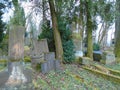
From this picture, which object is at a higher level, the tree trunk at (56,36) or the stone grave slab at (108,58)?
the tree trunk at (56,36)

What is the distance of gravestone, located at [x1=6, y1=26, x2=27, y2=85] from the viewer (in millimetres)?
5570

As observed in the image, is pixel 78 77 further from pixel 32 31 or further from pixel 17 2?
pixel 32 31

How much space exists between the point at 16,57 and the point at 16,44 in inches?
16.5

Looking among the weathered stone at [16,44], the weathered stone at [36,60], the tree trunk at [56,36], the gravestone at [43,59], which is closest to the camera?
the weathered stone at [16,44]

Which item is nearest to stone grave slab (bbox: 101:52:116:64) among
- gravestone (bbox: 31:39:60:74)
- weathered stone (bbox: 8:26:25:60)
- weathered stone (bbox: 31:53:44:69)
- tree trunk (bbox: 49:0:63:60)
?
tree trunk (bbox: 49:0:63:60)

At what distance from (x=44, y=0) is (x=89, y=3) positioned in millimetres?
2359

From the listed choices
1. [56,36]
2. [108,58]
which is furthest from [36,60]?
[108,58]

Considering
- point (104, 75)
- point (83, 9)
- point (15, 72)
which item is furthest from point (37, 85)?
point (83, 9)

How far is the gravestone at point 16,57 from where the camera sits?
557cm

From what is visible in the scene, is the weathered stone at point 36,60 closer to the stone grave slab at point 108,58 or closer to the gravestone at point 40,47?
the gravestone at point 40,47

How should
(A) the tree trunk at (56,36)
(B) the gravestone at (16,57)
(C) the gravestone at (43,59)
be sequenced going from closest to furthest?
(B) the gravestone at (16,57), (C) the gravestone at (43,59), (A) the tree trunk at (56,36)

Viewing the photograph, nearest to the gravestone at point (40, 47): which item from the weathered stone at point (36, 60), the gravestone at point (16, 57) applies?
the weathered stone at point (36, 60)

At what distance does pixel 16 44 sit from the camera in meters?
5.89

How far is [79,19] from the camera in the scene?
11172 millimetres
